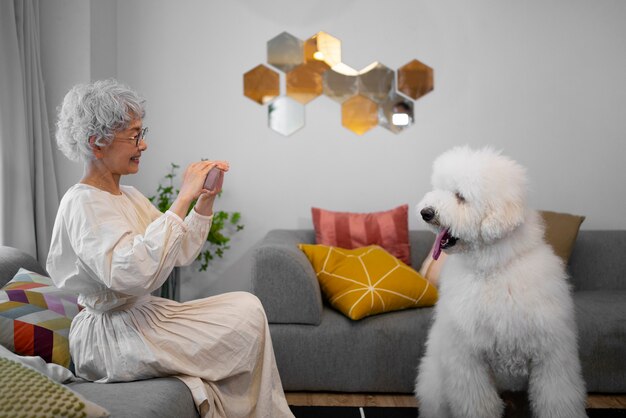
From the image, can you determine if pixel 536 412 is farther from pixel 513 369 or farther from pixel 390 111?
pixel 390 111

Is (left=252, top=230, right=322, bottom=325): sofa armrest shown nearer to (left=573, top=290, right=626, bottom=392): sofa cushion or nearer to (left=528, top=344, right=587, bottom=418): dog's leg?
(left=528, top=344, right=587, bottom=418): dog's leg

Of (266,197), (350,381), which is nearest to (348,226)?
(266,197)

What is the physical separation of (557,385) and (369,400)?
0.95 meters

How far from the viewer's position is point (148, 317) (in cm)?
170

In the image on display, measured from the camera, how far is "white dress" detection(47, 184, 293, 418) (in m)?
1.52

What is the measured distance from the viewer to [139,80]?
363 cm

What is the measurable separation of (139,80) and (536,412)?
114 inches

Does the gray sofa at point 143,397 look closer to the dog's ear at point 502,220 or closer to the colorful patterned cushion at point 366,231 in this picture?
the dog's ear at point 502,220

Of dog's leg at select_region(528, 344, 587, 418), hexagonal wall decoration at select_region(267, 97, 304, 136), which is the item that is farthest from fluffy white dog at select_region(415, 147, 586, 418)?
hexagonal wall decoration at select_region(267, 97, 304, 136)

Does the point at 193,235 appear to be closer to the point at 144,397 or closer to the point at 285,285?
the point at 144,397

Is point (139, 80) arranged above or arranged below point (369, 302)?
above

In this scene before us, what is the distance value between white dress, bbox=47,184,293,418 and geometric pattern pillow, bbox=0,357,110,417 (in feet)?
1.05

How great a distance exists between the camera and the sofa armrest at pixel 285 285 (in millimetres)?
2596

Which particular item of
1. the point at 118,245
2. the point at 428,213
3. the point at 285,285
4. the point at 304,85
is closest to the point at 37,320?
the point at 118,245
